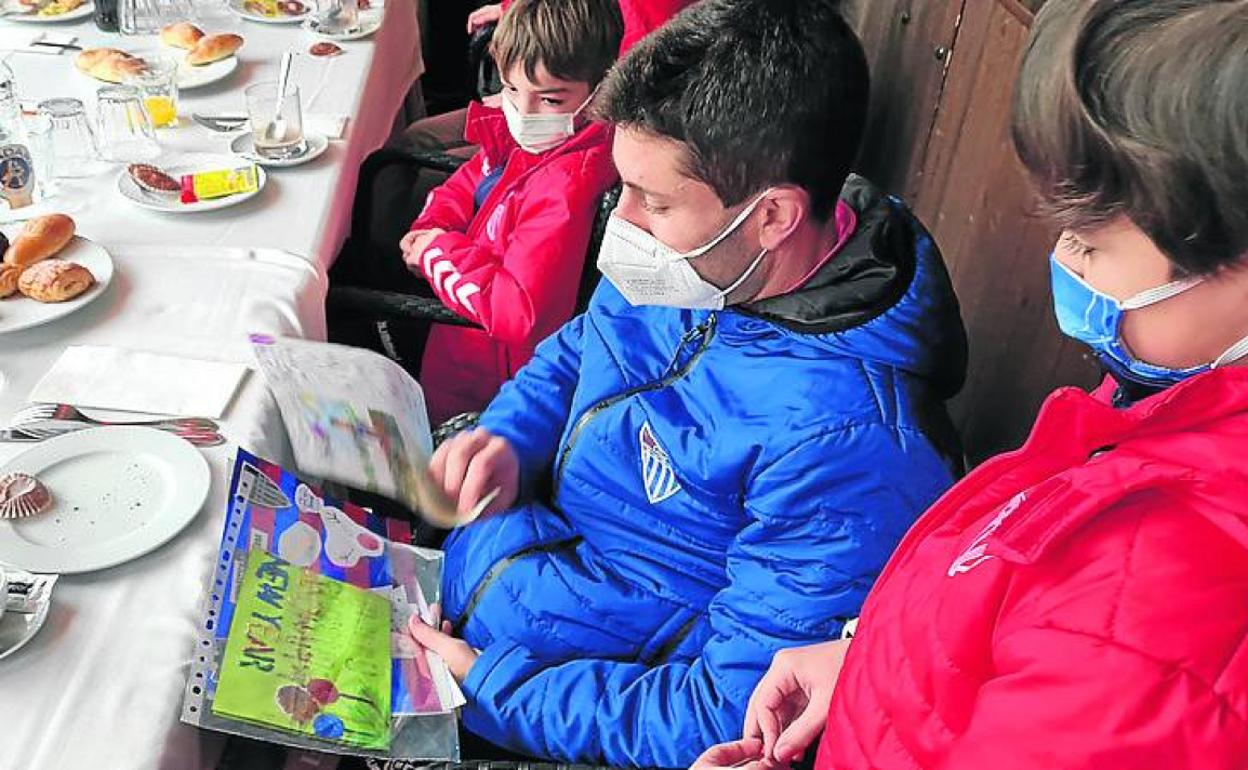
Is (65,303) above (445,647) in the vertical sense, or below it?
above

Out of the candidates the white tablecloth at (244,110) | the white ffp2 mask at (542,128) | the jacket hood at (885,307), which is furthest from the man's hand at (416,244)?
the jacket hood at (885,307)

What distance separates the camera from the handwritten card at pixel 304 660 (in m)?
1.01

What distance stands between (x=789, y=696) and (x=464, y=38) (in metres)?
3.56

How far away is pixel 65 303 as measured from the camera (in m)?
1.43

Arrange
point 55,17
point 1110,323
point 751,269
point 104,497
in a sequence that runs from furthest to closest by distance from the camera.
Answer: point 55,17, point 751,269, point 104,497, point 1110,323

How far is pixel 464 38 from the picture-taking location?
413cm

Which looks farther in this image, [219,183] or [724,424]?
[219,183]

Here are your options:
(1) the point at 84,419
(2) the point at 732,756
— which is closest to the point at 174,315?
(1) the point at 84,419

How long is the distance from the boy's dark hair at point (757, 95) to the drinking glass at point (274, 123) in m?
0.89

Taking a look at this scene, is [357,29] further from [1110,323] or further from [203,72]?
[1110,323]

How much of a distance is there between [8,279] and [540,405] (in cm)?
75

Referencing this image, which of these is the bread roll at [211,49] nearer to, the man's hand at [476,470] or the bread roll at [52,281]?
the bread roll at [52,281]

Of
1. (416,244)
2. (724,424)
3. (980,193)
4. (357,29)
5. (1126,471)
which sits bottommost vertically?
(416,244)

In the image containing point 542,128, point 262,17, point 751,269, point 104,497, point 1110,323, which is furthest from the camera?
point 262,17
